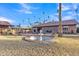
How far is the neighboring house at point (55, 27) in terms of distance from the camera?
2.88 meters

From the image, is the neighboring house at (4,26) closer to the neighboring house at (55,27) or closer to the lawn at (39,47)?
the lawn at (39,47)

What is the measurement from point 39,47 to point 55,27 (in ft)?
0.99

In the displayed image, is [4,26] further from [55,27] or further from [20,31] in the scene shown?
[55,27]

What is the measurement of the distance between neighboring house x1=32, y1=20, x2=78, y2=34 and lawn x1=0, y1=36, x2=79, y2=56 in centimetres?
10

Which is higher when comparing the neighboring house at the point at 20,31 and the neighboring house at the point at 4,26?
the neighboring house at the point at 4,26

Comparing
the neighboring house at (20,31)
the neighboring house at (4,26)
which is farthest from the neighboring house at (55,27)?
the neighboring house at (4,26)

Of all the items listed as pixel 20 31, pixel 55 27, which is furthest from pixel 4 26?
pixel 55 27

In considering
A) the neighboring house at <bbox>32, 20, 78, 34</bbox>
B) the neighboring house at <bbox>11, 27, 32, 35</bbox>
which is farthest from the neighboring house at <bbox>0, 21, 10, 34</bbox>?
the neighboring house at <bbox>32, 20, 78, 34</bbox>

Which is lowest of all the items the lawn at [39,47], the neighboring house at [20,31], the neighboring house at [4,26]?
the lawn at [39,47]

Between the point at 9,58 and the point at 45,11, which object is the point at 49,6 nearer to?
the point at 45,11

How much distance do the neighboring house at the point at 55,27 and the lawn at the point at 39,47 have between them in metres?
0.10

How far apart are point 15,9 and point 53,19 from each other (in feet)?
1.51

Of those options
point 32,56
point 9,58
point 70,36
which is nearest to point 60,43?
point 70,36

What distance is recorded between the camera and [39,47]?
2893mm
